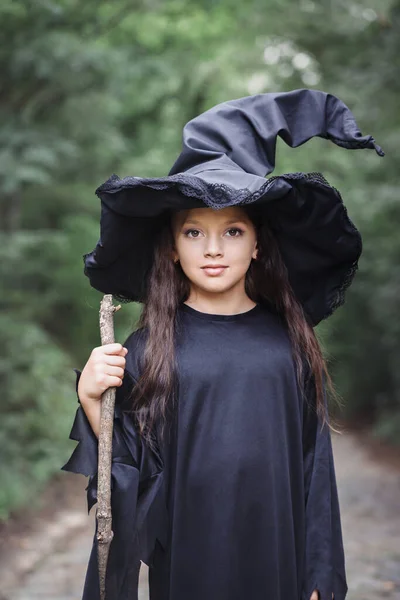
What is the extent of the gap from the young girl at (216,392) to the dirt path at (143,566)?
1.92 m

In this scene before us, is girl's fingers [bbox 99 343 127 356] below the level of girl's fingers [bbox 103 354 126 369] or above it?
above

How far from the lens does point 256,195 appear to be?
96.4 inches

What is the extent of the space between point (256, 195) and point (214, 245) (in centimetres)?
28

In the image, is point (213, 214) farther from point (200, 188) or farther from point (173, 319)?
Result: point (173, 319)

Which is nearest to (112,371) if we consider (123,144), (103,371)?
(103,371)

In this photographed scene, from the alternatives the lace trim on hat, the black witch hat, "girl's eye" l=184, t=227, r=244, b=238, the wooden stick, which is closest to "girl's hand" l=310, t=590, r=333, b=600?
the wooden stick

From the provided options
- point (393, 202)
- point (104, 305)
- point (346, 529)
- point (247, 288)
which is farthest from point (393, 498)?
point (104, 305)

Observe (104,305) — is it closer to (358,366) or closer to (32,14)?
(32,14)

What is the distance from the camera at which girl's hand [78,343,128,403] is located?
2.49 metres

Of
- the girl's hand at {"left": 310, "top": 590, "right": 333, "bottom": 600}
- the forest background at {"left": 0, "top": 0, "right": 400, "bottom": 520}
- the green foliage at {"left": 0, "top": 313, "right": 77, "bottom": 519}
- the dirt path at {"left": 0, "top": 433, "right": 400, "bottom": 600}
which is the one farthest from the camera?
the forest background at {"left": 0, "top": 0, "right": 400, "bottom": 520}

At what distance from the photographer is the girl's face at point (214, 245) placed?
267 cm

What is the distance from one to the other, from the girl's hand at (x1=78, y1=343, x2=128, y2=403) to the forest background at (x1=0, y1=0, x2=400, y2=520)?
1376mm

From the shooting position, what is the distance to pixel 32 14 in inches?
235

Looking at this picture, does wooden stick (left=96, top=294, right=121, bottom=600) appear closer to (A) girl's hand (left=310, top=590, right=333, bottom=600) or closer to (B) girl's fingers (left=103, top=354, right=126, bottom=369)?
(B) girl's fingers (left=103, top=354, right=126, bottom=369)
